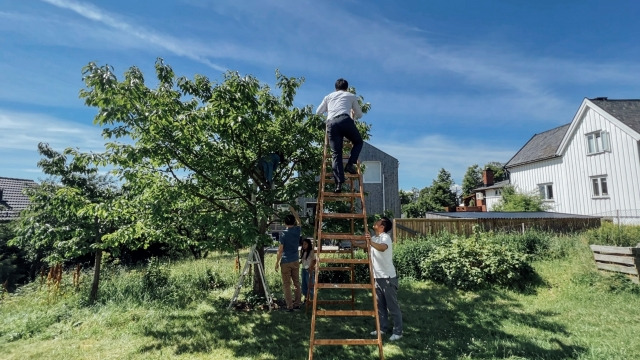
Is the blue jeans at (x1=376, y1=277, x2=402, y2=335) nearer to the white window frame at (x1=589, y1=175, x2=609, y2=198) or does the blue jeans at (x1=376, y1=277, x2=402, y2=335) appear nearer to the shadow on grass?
the shadow on grass

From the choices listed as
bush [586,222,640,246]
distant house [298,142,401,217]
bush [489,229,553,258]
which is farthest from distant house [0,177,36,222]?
bush [586,222,640,246]

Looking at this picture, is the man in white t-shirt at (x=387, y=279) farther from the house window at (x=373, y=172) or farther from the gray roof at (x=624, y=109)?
the gray roof at (x=624, y=109)

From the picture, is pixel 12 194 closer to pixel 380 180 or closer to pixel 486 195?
pixel 380 180

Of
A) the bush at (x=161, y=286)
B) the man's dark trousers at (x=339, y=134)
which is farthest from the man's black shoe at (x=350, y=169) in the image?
the bush at (x=161, y=286)

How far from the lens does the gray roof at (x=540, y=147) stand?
2355 cm

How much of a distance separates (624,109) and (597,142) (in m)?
2.33

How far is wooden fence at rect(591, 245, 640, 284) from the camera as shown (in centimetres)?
749

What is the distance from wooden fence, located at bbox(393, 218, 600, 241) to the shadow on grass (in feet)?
18.0

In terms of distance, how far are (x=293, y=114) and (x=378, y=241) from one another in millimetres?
3732

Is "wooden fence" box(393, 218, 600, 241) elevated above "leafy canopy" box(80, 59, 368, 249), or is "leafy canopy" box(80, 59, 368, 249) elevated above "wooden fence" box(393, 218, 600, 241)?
"leafy canopy" box(80, 59, 368, 249)

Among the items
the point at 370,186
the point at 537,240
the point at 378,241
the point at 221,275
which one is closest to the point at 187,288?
the point at 221,275

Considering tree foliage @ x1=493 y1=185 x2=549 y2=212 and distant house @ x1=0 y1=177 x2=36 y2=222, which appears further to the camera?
tree foliage @ x1=493 y1=185 x2=549 y2=212

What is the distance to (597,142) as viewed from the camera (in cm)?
1953

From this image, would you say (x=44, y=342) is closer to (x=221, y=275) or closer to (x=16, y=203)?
(x=221, y=275)
